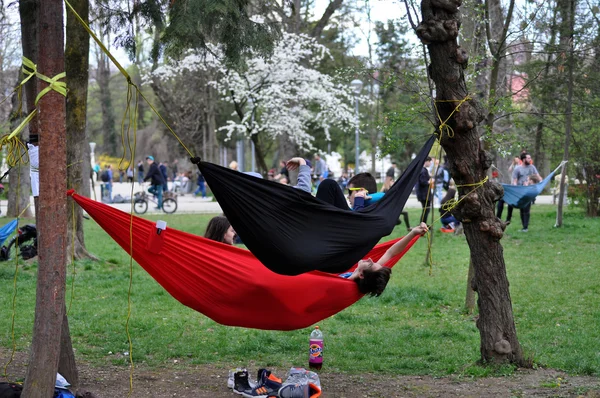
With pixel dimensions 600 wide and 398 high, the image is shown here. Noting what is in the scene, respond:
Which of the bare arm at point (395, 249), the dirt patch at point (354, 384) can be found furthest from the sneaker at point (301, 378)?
the bare arm at point (395, 249)

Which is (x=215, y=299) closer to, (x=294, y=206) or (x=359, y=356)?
(x=294, y=206)

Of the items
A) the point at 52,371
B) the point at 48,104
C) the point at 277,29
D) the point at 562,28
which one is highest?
the point at 562,28

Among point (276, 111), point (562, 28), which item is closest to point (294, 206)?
point (562, 28)

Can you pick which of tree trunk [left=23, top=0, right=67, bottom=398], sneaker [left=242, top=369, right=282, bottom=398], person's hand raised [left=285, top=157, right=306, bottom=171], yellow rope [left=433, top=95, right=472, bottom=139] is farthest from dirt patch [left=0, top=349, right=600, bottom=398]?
yellow rope [left=433, top=95, right=472, bottom=139]

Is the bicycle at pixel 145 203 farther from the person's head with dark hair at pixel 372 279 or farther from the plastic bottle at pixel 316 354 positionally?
the person's head with dark hair at pixel 372 279

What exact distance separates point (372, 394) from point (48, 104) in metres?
2.83

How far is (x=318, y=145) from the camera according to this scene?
35438 mm

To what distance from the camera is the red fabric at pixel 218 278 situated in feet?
15.6

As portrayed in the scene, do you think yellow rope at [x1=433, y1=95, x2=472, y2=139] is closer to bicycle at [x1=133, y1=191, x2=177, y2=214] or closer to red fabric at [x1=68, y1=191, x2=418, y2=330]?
red fabric at [x1=68, y1=191, x2=418, y2=330]

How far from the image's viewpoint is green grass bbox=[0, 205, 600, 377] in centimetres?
598

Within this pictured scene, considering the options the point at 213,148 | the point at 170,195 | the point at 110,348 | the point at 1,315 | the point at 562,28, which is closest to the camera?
the point at 110,348

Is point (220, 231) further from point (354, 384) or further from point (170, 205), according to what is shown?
point (170, 205)

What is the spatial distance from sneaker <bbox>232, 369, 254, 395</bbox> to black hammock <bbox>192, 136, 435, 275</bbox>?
38.1 inches

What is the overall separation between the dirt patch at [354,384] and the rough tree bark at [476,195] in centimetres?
32
